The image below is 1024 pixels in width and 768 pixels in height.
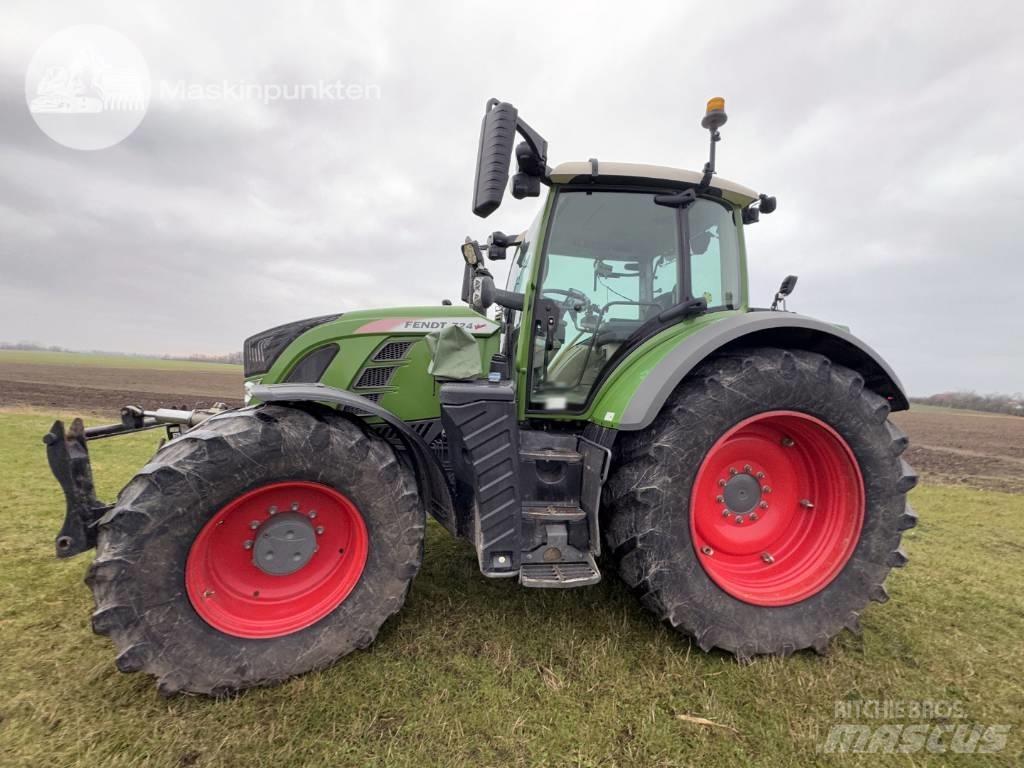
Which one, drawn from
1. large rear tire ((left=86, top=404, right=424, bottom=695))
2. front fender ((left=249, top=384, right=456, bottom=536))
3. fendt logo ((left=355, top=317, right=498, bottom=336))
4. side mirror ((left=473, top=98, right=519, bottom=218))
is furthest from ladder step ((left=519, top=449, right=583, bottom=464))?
side mirror ((left=473, top=98, right=519, bottom=218))

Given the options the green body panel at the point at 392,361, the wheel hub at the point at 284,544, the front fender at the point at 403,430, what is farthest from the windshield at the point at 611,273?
the wheel hub at the point at 284,544

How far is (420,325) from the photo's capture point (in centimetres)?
265

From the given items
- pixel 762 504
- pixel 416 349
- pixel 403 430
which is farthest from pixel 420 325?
pixel 762 504

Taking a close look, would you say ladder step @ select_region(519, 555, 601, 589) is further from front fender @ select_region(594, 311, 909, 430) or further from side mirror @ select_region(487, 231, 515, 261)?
side mirror @ select_region(487, 231, 515, 261)

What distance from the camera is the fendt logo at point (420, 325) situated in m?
2.62

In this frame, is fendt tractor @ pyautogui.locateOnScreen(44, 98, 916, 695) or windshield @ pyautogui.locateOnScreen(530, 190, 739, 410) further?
windshield @ pyautogui.locateOnScreen(530, 190, 739, 410)

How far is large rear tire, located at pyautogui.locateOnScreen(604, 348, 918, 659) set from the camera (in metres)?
2.18

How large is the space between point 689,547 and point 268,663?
185 cm

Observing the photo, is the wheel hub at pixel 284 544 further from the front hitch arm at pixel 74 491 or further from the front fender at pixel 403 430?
the front hitch arm at pixel 74 491

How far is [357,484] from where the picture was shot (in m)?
2.10

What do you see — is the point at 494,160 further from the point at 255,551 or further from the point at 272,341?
the point at 255,551

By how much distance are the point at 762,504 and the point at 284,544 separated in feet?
7.60

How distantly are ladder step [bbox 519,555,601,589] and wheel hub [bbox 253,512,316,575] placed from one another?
958 mm

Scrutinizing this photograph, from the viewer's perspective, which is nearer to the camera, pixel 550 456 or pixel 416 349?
pixel 550 456
